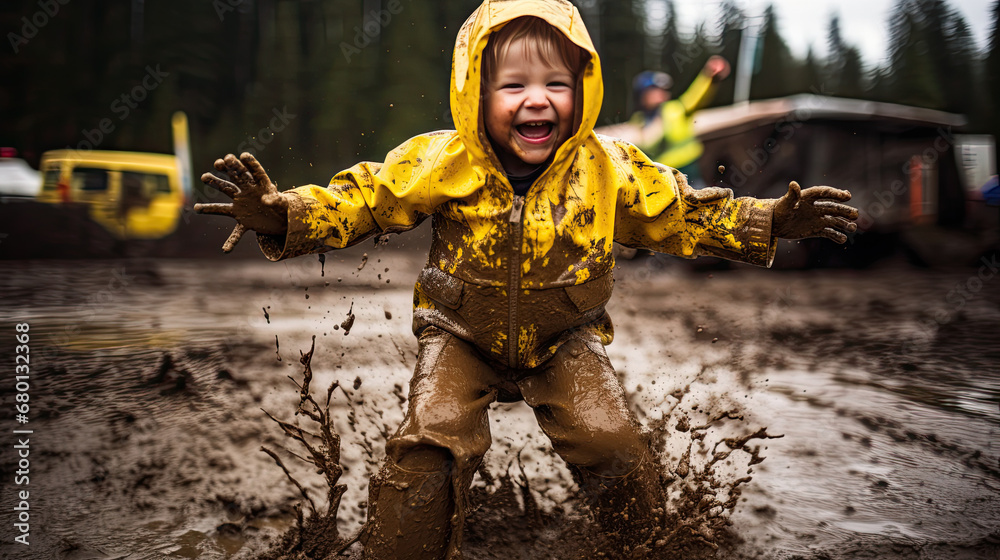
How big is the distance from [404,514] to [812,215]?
4.86ft

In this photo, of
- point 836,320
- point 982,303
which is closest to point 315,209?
point 836,320

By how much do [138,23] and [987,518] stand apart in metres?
12.5

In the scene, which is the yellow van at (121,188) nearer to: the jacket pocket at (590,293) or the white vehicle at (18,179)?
the white vehicle at (18,179)

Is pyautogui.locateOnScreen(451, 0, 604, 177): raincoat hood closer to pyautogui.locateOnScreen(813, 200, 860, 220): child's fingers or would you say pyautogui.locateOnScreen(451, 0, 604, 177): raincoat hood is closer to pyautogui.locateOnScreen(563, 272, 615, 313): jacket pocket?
pyautogui.locateOnScreen(563, 272, 615, 313): jacket pocket

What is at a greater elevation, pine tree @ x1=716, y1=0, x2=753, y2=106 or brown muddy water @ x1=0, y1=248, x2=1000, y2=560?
pine tree @ x1=716, y1=0, x2=753, y2=106

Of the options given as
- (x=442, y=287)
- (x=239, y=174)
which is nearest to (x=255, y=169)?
(x=239, y=174)

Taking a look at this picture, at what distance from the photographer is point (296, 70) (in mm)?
12383

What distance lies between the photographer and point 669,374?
461 centimetres

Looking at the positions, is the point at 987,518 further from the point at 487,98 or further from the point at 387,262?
the point at 387,262
